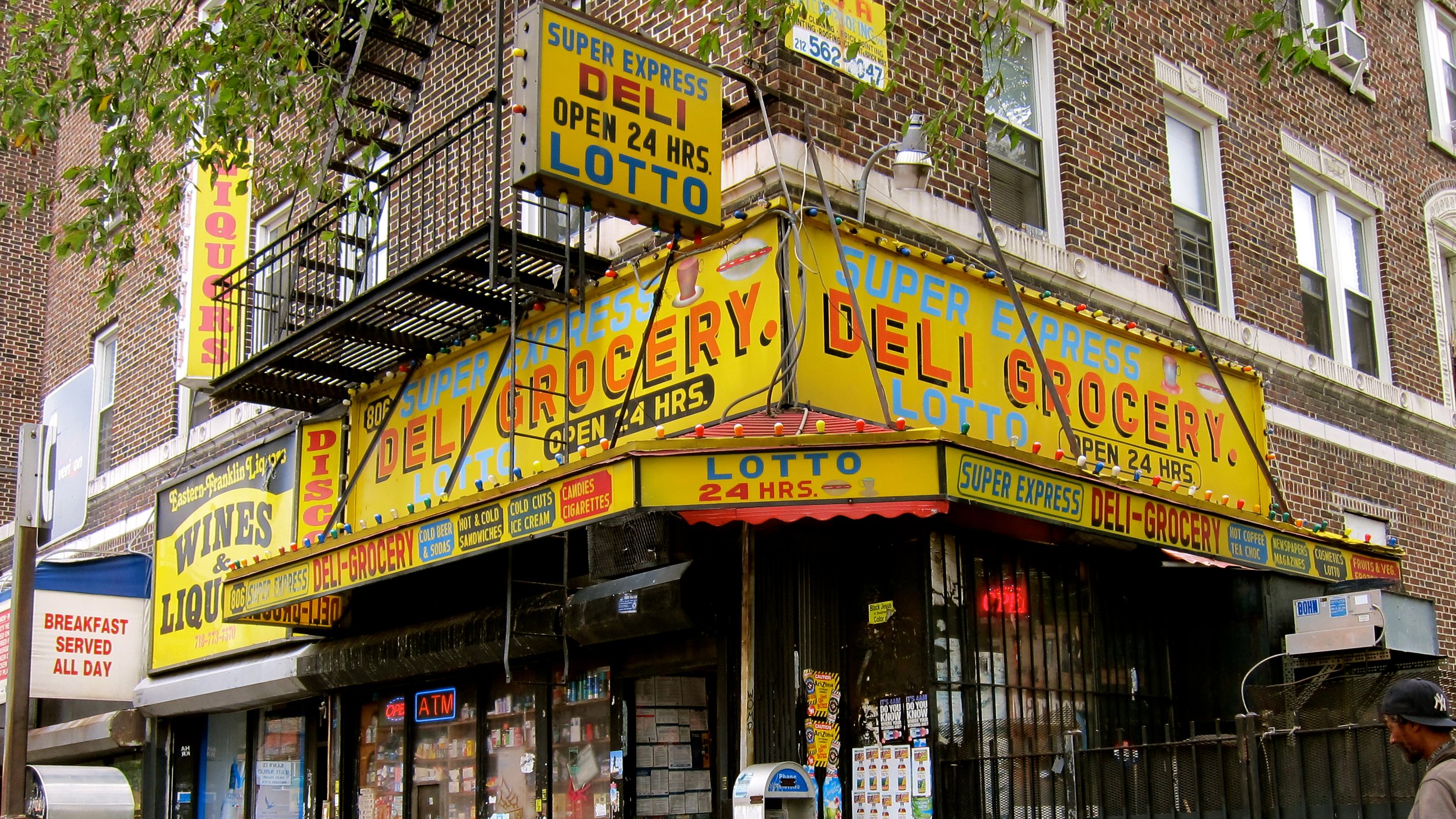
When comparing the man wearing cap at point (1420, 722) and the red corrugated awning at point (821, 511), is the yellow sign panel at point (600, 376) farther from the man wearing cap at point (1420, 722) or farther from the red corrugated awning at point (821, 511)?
the man wearing cap at point (1420, 722)

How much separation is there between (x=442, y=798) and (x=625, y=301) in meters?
4.48

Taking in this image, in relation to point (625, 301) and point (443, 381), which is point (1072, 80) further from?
point (443, 381)

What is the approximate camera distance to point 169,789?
14.6m

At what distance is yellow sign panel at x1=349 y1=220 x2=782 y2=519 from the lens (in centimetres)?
920

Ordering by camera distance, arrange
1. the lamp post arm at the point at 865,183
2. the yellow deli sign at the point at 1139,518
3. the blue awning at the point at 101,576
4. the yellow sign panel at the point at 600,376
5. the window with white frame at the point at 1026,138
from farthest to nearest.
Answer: the blue awning at the point at 101,576
the window with white frame at the point at 1026,138
the lamp post arm at the point at 865,183
the yellow sign panel at the point at 600,376
the yellow deli sign at the point at 1139,518

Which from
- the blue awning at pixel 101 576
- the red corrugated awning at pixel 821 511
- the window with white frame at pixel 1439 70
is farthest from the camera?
the window with white frame at pixel 1439 70

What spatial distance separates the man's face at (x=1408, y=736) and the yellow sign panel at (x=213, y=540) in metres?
10.0

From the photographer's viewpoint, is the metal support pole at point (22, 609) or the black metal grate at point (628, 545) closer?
the metal support pole at point (22, 609)

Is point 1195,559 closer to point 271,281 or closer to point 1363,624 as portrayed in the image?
point 1363,624

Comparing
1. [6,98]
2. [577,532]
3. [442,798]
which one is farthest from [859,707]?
[6,98]

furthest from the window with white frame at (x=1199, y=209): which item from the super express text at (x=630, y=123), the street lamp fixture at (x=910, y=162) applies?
the super express text at (x=630, y=123)

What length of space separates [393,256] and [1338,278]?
8966 millimetres

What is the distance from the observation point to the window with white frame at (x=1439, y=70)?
16.5 m

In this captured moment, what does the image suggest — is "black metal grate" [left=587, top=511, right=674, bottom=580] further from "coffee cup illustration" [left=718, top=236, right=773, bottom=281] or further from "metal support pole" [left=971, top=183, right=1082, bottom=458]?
"metal support pole" [left=971, top=183, right=1082, bottom=458]
